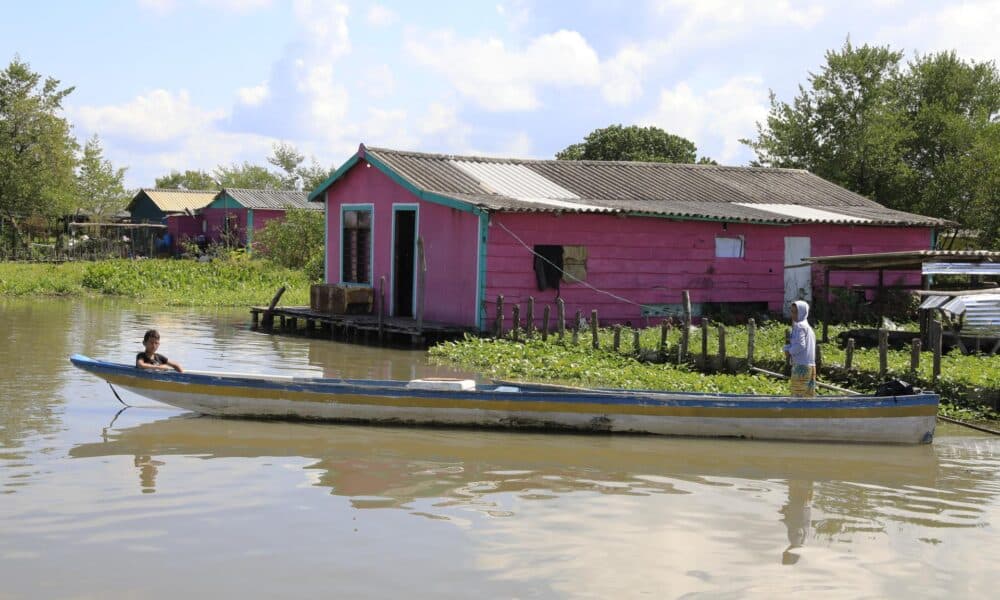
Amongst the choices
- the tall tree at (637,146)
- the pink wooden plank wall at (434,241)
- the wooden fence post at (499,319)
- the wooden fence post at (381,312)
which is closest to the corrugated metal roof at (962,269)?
the wooden fence post at (499,319)

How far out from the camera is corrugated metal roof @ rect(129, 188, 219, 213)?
5359cm

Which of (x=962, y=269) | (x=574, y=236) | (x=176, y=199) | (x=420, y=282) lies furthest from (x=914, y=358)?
(x=176, y=199)

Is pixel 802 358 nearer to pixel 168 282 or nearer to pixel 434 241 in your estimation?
pixel 434 241

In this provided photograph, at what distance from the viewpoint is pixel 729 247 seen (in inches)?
871

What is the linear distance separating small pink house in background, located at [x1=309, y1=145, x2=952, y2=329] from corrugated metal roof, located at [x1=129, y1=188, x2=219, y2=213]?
104ft

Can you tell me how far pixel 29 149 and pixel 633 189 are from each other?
30.3 m

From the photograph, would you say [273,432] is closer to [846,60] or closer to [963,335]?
[963,335]

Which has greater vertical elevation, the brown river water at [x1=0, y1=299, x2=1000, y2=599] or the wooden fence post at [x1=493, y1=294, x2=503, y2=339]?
the wooden fence post at [x1=493, y1=294, x2=503, y2=339]

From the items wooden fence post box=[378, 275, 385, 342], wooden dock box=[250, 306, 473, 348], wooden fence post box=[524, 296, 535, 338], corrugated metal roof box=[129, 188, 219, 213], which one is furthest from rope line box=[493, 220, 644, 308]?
corrugated metal roof box=[129, 188, 219, 213]

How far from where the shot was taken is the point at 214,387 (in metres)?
12.4

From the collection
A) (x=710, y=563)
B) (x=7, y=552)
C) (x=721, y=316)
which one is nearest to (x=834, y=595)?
(x=710, y=563)

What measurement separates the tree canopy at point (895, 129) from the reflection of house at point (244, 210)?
20525 mm

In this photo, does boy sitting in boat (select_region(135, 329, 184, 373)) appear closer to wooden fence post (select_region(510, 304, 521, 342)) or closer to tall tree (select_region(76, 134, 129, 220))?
wooden fence post (select_region(510, 304, 521, 342))

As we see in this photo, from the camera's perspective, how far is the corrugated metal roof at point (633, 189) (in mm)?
20953
